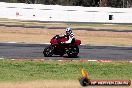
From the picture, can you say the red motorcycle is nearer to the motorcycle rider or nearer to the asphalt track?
the motorcycle rider

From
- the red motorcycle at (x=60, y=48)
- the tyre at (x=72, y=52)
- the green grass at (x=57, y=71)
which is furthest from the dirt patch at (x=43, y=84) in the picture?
the tyre at (x=72, y=52)

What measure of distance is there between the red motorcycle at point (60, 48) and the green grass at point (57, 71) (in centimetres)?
350

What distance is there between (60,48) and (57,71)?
6.88m

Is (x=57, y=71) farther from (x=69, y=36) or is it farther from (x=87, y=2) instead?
(x=87, y=2)

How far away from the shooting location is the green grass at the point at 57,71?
15918 mm

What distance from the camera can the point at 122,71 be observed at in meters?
18.2

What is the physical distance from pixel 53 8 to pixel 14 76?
6050 cm

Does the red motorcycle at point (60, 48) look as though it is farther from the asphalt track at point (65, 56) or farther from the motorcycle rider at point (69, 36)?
the asphalt track at point (65, 56)

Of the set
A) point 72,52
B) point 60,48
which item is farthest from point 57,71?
point 72,52

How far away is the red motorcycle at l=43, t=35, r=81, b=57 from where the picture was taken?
2422 centimetres

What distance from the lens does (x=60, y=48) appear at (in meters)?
24.6

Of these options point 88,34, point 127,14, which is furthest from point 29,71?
point 127,14

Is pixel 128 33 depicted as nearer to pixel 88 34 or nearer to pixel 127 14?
pixel 88 34

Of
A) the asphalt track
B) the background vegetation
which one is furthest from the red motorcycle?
the background vegetation
